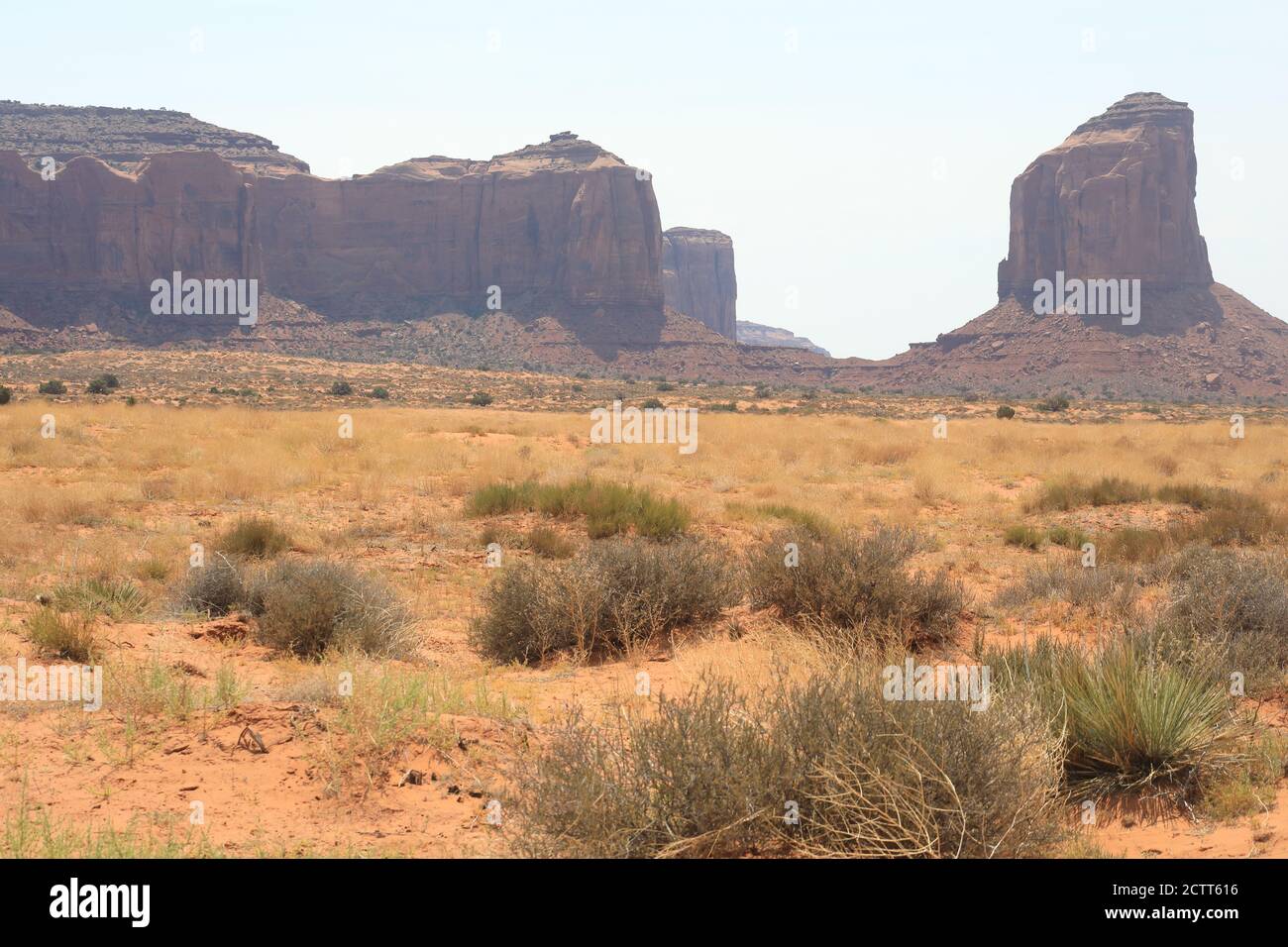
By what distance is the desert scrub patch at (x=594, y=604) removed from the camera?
316 inches

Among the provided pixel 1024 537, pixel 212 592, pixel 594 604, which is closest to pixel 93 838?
pixel 594 604

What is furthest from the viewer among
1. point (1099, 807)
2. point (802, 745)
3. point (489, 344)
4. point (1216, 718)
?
point (489, 344)

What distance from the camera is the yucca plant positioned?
205 inches

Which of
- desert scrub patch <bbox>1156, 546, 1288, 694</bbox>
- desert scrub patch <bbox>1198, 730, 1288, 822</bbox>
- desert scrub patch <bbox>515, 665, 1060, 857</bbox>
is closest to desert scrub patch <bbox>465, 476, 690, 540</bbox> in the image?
desert scrub patch <bbox>1156, 546, 1288, 694</bbox>

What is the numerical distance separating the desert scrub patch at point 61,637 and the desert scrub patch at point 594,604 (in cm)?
293

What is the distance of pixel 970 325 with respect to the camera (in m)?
104

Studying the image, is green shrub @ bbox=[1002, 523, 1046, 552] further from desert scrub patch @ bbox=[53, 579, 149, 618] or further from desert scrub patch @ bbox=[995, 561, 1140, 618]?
desert scrub patch @ bbox=[53, 579, 149, 618]

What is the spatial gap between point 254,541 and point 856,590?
24.4 ft

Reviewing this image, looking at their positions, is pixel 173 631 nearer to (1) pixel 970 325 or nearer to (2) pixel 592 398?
(2) pixel 592 398

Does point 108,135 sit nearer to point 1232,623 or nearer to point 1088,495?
point 1088,495

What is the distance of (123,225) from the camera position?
100188 millimetres

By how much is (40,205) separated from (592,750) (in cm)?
11693
